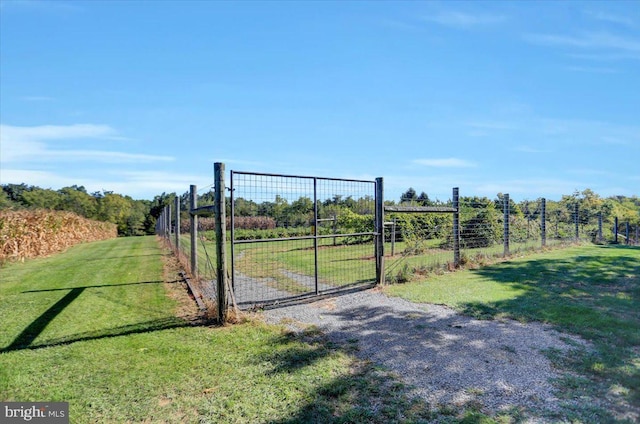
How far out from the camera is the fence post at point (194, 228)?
7684mm

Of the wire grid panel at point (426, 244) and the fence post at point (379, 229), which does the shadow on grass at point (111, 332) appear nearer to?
the fence post at point (379, 229)

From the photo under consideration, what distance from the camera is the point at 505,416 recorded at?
260cm

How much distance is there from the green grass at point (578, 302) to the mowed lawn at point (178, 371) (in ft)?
5.66

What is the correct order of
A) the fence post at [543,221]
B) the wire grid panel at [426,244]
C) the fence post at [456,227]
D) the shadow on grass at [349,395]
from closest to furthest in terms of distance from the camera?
the shadow on grass at [349,395] < the wire grid panel at [426,244] < the fence post at [456,227] < the fence post at [543,221]

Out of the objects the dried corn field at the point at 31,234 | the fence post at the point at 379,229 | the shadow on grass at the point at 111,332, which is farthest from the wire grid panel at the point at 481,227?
the dried corn field at the point at 31,234

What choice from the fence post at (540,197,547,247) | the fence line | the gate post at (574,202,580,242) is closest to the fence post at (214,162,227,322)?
the fence line

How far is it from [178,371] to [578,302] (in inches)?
235

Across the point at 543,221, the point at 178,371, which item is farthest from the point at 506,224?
the point at 178,371

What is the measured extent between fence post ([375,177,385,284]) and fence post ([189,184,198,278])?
12.5ft

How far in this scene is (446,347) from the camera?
13.0 ft

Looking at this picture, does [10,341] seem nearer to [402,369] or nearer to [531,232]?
[402,369]

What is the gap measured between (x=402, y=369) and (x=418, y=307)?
241 centimetres

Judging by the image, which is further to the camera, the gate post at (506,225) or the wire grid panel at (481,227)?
the gate post at (506,225)

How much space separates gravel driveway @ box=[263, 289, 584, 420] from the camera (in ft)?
9.70
